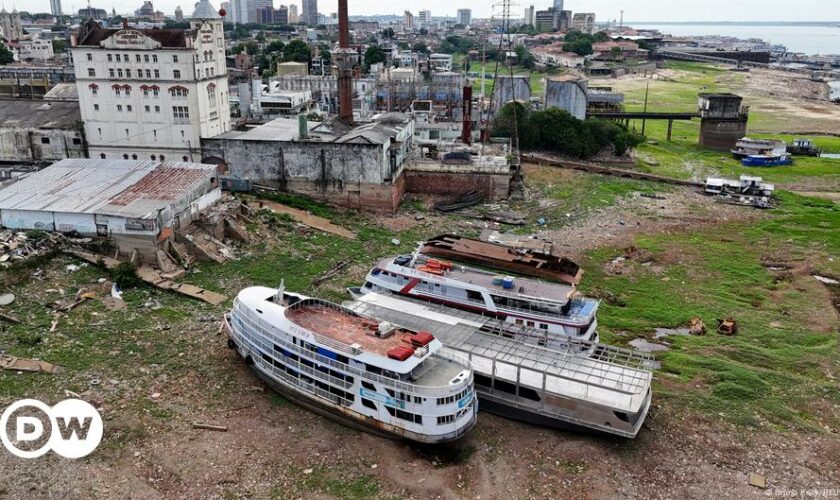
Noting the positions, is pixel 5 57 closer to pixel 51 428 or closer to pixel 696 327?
pixel 51 428

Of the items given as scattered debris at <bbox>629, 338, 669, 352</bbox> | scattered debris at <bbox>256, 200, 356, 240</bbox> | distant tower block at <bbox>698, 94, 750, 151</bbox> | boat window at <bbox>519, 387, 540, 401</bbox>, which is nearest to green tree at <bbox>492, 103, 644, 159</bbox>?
distant tower block at <bbox>698, 94, 750, 151</bbox>

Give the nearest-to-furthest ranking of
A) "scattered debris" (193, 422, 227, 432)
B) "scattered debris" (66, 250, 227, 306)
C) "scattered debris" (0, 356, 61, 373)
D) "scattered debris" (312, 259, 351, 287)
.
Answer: "scattered debris" (193, 422, 227, 432) → "scattered debris" (0, 356, 61, 373) → "scattered debris" (66, 250, 227, 306) → "scattered debris" (312, 259, 351, 287)

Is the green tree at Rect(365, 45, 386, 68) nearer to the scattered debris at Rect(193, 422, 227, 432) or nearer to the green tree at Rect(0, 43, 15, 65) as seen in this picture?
the green tree at Rect(0, 43, 15, 65)

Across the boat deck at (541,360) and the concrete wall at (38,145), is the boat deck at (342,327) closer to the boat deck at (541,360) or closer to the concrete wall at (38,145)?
the boat deck at (541,360)

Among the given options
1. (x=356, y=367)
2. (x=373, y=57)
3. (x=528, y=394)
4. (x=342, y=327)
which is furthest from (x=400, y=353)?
(x=373, y=57)

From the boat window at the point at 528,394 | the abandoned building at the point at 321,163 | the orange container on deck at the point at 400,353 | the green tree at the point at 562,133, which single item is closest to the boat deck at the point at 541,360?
the boat window at the point at 528,394

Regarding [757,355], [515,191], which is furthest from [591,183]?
[757,355]
